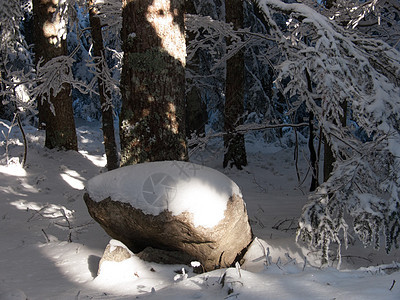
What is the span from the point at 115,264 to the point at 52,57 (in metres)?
7.43

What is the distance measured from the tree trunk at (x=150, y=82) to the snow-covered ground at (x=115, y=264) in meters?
1.24

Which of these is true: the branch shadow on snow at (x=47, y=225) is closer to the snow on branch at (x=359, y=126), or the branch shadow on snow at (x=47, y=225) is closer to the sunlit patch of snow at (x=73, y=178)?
the sunlit patch of snow at (x=73, y=178)

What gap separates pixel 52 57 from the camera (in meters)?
9.30

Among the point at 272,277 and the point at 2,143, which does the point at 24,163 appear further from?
the point at 272,277

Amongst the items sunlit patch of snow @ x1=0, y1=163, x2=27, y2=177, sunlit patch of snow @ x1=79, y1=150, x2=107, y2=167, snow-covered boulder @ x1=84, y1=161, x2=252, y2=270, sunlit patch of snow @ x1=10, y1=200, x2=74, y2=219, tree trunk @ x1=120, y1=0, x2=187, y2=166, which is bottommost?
sunlit patch of snow @ x1=10, y1=200, x2=74, y2=219

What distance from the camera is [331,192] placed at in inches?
142

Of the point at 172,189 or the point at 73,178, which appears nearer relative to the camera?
the point at 172,189

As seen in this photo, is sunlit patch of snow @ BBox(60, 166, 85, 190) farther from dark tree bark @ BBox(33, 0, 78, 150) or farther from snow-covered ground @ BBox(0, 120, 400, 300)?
dark tree bark @ BBox(33, 0, 78, 150)

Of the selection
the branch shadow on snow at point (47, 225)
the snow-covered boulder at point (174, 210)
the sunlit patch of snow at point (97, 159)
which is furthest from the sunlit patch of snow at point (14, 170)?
the snow-covered boulder at point (174, 210)

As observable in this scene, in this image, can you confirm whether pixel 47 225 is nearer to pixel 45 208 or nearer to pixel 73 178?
pixel 45 208

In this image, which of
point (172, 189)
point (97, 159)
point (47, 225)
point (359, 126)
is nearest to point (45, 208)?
point (47, 225)

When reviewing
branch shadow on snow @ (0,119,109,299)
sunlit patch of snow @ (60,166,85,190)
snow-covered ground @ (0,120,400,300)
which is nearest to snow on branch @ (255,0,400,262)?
snow-covered ground @ (0,120,400,300)

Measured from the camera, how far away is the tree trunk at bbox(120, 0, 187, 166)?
3965 mm

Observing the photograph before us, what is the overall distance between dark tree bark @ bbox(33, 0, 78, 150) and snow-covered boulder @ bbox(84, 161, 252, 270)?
20.6 feet
